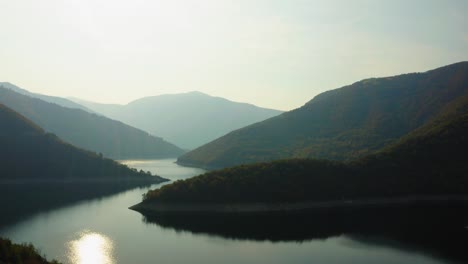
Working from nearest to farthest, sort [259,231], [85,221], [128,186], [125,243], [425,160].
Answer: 1. [125,243]
2. [259,231]
3. [85,221]
4. [425,160]
5. [128,186]

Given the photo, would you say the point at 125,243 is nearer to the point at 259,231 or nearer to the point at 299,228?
the point at 259,231

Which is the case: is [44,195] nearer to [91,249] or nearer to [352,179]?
[91,249]

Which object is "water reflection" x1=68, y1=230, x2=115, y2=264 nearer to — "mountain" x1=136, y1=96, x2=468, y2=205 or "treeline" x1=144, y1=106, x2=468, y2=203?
"mountain" x1=136, y1=96, x2=468, y2=205

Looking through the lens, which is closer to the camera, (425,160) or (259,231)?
(259,231)

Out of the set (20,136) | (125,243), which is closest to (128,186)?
(20,136)

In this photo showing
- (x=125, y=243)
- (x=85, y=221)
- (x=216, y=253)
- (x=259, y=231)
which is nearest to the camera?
(x=216, y=253)

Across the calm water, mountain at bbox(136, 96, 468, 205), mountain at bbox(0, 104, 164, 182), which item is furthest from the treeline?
mountain at bbox(0, 104, 164, 182)

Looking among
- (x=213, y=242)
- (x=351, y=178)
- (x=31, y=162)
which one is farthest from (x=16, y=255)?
(x=31, y=162)
